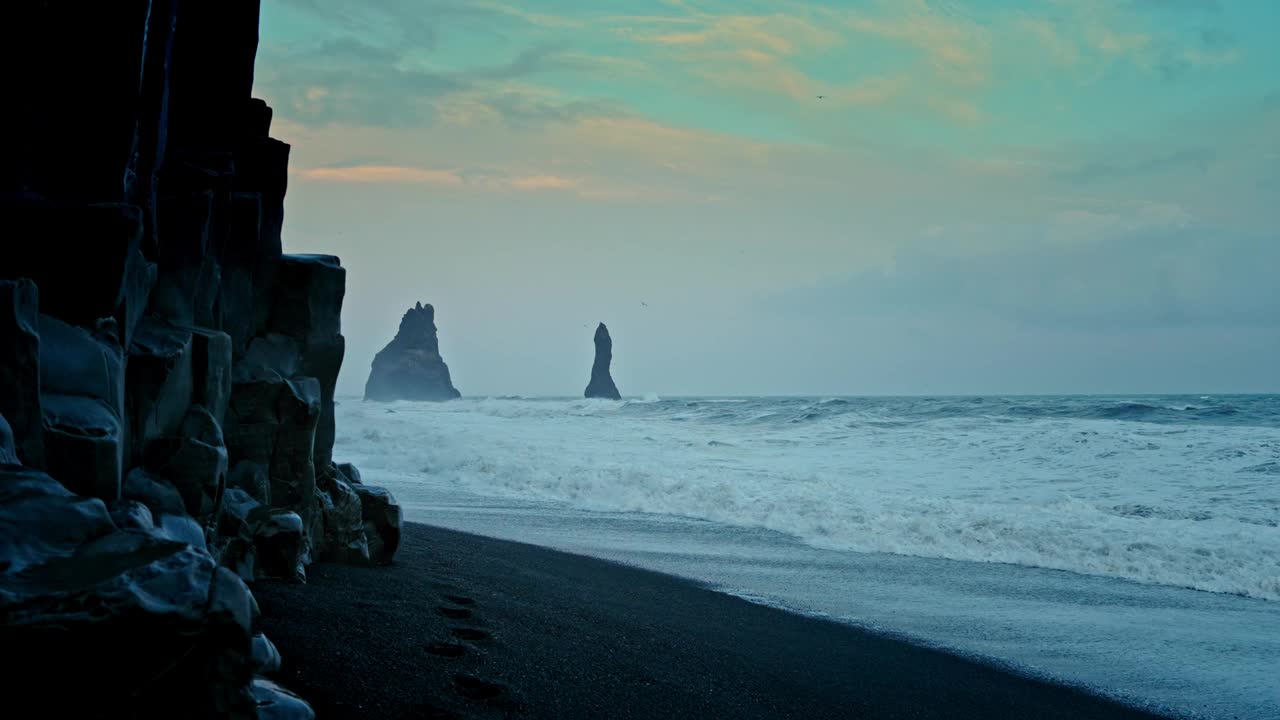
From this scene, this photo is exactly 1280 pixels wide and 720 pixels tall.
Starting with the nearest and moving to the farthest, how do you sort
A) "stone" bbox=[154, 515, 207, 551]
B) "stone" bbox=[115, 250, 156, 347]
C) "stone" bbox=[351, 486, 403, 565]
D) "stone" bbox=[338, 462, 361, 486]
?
1. "stone" bbox=[154, 515, 207, 551]
2. "stone" bbox=[115, 250, 156, 347]
3. "stone" bbox=[351, 486, 403, 565]
4. "stone" bbox=[338, 462, 361, 486]

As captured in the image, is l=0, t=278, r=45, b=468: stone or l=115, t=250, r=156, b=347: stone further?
l=115, t=250, r=156, b=347: stone

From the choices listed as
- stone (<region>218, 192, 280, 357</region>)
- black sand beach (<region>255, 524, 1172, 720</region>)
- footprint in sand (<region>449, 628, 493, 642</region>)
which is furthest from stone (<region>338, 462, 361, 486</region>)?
footprint in sand (<region>449, 628, 493, 642</region>)

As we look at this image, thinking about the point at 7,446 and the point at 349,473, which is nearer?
the point at 7,446

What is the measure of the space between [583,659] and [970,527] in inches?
248

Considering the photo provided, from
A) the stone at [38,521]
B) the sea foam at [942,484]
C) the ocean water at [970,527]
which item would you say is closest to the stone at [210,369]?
the stone at [38,521]

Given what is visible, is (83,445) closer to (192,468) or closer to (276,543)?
(192,468)

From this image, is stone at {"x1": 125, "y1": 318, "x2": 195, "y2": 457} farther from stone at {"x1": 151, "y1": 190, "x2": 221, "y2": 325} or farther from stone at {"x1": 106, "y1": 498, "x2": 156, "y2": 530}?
stone at {"x1": 106, "y1": 498, "x2": 156, "y2": 530}

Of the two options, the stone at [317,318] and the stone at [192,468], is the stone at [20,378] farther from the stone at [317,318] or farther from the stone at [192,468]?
the stone at [317,318]

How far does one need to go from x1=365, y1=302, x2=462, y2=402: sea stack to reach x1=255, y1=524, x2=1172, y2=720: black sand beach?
77.9 metres

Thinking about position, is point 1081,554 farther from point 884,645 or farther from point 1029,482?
point 1029,482

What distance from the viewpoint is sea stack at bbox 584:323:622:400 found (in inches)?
3130

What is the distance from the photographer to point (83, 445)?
2.98 metres

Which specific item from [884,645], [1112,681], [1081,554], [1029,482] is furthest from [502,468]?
[1112,681]

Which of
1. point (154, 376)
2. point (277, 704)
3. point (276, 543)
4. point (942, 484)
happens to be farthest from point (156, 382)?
point (942, 484)
